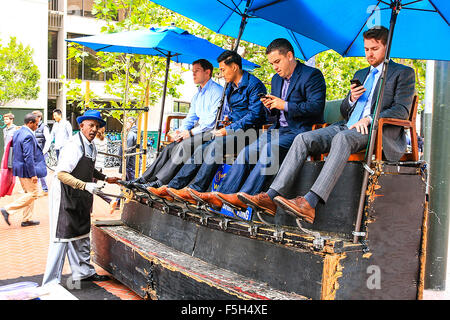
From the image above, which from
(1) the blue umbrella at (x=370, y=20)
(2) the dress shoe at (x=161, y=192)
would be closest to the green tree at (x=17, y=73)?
(2) the dress shoe at (x=161, y=192)

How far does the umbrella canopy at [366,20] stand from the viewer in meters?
4.31

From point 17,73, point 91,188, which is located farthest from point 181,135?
point 17,73

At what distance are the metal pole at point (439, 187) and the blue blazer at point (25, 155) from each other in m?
7.39

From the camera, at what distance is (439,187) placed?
5.47 meters

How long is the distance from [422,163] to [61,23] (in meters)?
30.0

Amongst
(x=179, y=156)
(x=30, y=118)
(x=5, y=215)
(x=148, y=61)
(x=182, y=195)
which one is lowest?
(x=5, y=215)

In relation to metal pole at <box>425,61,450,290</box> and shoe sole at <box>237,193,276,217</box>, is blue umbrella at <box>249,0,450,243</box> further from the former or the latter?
shoe sole at <box>237,193,276,217</box>

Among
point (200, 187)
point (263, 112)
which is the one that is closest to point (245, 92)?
point (263, 112)

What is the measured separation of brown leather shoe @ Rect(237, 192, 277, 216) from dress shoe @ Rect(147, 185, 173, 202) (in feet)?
5.40

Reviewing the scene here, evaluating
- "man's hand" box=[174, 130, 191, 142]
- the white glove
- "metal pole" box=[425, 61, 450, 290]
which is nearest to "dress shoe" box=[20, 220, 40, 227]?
the white glove

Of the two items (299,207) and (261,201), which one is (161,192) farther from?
(299,207)

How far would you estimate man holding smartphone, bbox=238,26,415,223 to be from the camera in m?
3.70

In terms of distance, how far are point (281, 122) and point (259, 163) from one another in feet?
2.57
